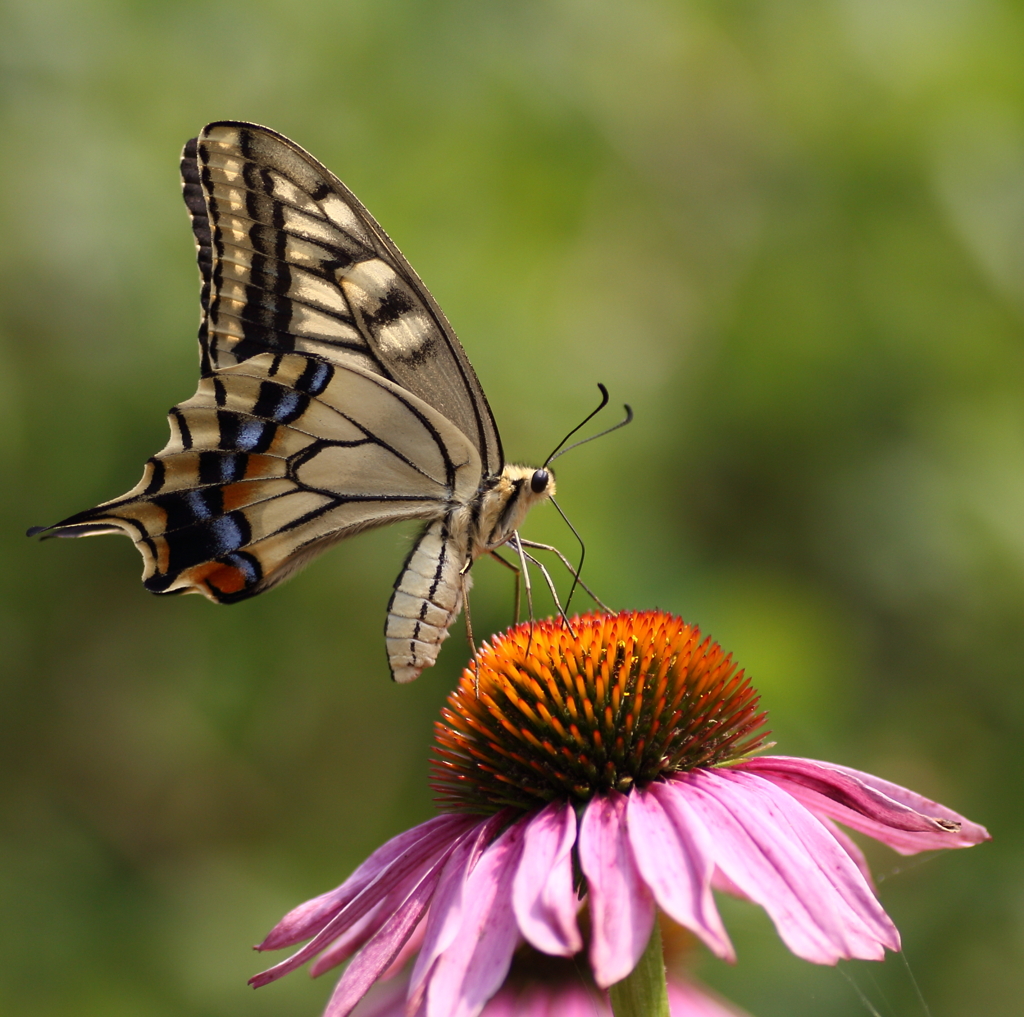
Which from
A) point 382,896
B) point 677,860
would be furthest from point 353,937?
point 677,860

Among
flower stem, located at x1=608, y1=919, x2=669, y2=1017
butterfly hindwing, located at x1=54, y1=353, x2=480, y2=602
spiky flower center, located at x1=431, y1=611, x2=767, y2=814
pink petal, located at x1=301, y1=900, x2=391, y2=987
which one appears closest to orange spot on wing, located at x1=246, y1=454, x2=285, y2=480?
butterfly hindwing, located at x1=54, y1=353, x2=480, y2=602

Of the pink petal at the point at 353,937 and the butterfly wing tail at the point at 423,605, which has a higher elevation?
the butterfly wing tail at the point at 423,605

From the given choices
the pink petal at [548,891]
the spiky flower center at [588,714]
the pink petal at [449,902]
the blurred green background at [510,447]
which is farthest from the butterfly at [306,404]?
the blurred green background at [510,447]

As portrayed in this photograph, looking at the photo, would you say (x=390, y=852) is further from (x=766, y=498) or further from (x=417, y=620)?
(x=766, y=498)

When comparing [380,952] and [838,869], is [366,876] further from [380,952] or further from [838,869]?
[838,869]

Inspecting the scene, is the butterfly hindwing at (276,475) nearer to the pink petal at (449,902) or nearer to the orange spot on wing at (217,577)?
the orange spot on wing at (217,577)

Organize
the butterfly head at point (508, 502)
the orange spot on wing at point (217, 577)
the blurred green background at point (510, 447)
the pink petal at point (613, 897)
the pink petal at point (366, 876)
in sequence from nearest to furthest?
the pink petal at point (613, 897)
the pink petal at point (366, 876)
the orange spot on wing at point (217, 577)
the butterfly head at point (508, 502)
the blurred green background at point (510, 447)

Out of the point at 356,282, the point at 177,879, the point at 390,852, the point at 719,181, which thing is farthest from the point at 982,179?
the point at 177,879
